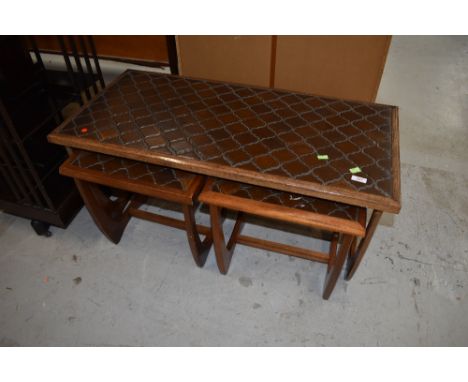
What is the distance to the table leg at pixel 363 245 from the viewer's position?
1352 millimetres

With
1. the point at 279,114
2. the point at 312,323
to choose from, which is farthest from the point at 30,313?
the point at 279,114

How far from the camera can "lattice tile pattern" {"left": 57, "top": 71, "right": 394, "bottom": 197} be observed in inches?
→ 52.4

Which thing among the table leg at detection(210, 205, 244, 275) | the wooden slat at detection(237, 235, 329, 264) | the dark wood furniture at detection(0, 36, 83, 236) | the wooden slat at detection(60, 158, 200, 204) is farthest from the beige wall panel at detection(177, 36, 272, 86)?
the wooden slat at detection(60, 158, 200, 204)

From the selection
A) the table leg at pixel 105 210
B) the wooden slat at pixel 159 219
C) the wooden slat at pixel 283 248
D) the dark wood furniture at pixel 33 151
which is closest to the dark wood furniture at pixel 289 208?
the wooden slat at pixel 283 248

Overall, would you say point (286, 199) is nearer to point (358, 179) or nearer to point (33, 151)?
point (358, 179)

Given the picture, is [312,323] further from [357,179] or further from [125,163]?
[125,163]

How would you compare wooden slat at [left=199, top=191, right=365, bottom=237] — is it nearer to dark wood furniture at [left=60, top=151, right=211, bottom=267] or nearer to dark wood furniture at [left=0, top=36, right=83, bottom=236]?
dark wood furniture at [left=60, top=151, right=211, bottom=267]

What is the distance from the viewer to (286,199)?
137 cm

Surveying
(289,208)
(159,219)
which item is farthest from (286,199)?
(159,219)

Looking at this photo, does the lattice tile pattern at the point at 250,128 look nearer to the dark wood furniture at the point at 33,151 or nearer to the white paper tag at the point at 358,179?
the white paper tag at the point at 358,179

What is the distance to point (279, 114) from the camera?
1588mm

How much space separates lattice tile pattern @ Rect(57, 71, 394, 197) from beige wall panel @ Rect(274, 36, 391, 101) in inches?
31.5

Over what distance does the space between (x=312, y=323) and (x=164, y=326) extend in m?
0.71

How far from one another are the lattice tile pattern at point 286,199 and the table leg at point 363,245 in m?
0.08
